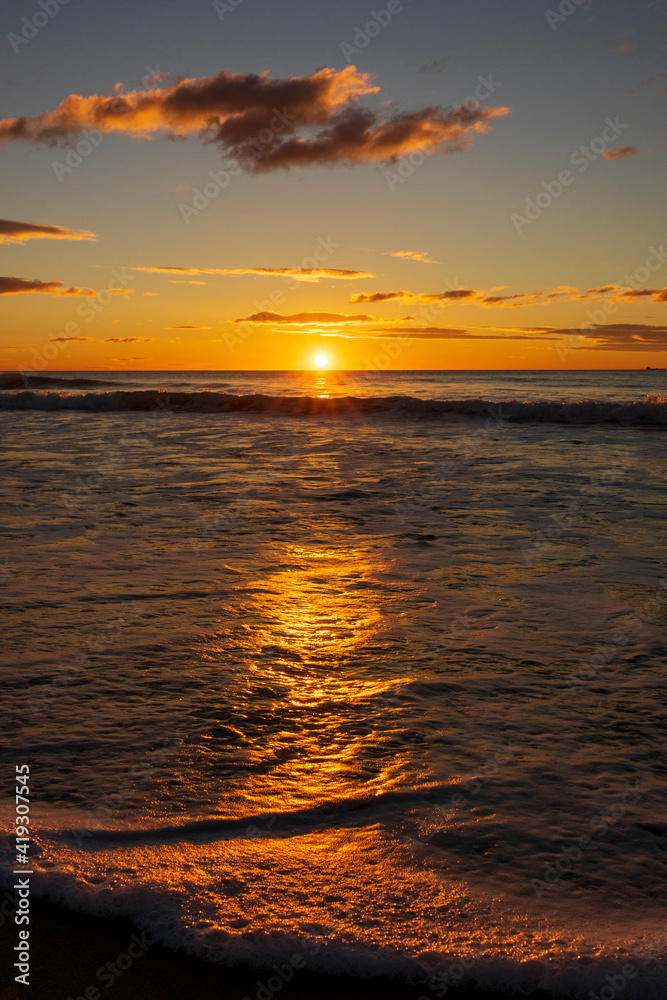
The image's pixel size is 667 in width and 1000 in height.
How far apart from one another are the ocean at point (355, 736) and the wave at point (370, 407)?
1756cm

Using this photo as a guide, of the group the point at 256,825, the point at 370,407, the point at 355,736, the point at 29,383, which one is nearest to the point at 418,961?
the point at 256,825

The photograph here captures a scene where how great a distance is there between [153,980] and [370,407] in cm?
2781

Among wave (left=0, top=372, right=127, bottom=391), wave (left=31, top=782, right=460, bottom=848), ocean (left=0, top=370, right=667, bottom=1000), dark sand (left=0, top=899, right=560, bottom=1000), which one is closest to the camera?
dark sand (left=0, top=899, right=560, bottom=1000)

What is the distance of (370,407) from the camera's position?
29.3m

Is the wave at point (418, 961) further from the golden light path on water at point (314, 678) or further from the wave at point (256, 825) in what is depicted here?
the golden light path on water at point (314, 678)

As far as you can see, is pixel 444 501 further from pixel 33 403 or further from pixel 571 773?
pixel 33 403

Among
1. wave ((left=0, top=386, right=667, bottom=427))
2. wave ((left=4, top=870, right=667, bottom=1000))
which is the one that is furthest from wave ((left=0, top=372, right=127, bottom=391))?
wave ((left=4, top=870, right=667, bottom=1000))

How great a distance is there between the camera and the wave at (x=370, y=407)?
81.0ft

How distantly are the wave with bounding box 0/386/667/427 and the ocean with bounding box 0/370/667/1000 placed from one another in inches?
691

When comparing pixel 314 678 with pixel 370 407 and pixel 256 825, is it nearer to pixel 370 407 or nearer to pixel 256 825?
pixel 256 825

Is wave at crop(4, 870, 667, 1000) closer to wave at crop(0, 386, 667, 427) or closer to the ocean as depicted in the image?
the ocean

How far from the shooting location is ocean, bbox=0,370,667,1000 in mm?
2281

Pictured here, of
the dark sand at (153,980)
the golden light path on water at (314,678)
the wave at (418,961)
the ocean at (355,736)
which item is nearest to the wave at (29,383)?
the ocean at (355,736)

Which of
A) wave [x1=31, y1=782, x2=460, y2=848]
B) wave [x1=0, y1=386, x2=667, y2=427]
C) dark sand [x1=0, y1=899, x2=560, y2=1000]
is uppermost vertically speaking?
wave [x1=0, y1=386, x2=667, y2=427]
